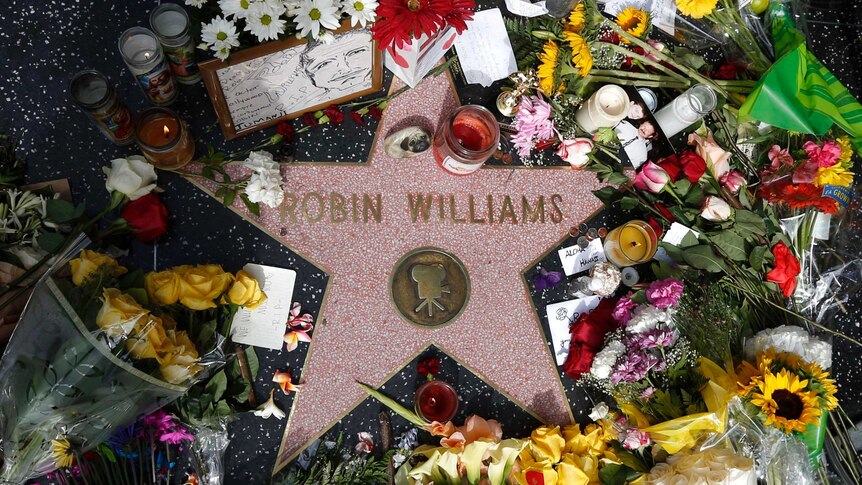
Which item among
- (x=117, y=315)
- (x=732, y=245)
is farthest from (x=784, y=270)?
(x=117, y=315)

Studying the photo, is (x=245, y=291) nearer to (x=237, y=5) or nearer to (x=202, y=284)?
(x=202, y=284)

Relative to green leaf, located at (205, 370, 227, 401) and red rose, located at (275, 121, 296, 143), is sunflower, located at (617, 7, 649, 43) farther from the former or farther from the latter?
green leaf, located at (205, 370, 227, 401)

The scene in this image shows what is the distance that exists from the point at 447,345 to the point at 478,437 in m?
0.19

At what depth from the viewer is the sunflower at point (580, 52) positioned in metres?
1.20

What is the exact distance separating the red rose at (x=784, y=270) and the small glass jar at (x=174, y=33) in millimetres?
1180

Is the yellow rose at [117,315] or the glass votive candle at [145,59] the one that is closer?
the yellow rose at [117,315]

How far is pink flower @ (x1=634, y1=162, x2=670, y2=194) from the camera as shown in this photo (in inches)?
49.8

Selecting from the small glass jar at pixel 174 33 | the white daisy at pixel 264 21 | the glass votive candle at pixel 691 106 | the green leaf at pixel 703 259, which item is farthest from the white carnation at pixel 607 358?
the small glass jar at pixel 174 33

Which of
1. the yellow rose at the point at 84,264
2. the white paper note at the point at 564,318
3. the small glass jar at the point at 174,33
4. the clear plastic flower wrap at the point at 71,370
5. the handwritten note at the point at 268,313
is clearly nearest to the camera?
the clear plastic flower wrap at the point at 71,370

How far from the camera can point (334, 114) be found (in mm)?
1235

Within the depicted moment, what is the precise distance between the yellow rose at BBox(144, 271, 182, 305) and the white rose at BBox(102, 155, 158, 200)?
5.9 inches

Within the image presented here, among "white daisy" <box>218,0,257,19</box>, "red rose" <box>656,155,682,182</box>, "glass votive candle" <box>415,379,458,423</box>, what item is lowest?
"glass votive candle" <box>415,379,458,423</box>

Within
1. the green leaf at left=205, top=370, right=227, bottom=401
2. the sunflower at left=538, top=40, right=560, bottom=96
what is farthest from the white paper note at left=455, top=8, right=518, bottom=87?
the green leaf at left=205, top=370, right=227, bottom=401

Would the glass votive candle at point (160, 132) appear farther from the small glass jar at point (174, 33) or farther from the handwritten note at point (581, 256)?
the handwritten note at point (581, 256)
